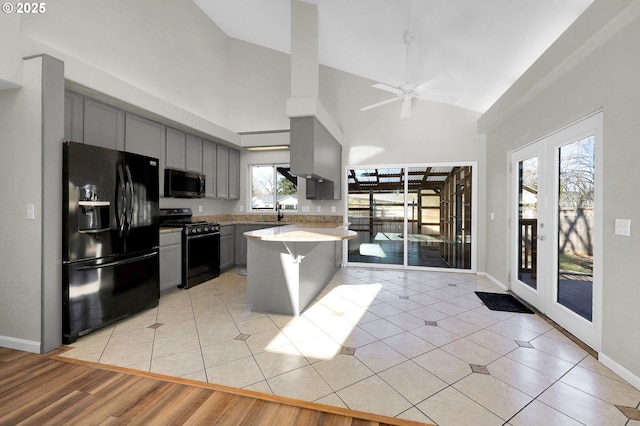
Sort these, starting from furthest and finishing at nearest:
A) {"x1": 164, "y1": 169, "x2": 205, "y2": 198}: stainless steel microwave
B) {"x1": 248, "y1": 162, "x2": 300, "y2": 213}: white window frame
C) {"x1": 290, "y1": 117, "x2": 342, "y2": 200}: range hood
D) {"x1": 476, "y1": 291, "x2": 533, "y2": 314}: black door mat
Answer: {"x1": 248, "y1": 162, "x2": 300, "y2": 213}: white window frame
{"x1": 164, "y1": 169, "x2": 205, "y2": 198}: stainless steel microwave
{"x1": 290, "y1": 117, "x2": 342, "y2": 200}: range hood
{"x1": 476, "y1": 291, "x2": 533, "y2": 314}: black door mat

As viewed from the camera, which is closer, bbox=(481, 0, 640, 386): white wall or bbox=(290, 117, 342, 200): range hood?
bbox=(481, 0, 640, 386): white wall

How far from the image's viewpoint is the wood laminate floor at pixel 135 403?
5.04ft

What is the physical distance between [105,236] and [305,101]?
2.58 metres

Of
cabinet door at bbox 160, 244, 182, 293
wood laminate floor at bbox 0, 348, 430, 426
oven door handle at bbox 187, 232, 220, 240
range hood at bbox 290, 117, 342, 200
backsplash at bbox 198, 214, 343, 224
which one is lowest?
wood laminate floor at bbox 0, 348, 430, 426

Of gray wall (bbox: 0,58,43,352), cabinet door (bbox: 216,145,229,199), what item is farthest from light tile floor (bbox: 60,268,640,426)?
cabinet door (bbox: 216,145,229,199)

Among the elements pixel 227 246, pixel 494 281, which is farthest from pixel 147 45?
pixel 494 281

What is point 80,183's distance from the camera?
7.89 ft

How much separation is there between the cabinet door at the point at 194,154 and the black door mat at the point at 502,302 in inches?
187

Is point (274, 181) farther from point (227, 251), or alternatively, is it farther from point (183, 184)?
point (183, 184)

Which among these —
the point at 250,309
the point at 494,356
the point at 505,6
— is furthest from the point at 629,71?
the point at 250,309

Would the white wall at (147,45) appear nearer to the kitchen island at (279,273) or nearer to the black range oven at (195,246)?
the black range oven at (195,246)

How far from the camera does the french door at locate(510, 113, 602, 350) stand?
2.33 metres

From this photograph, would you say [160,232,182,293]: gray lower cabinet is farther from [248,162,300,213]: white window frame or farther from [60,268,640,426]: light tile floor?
[248,162,300,213]: white window frame

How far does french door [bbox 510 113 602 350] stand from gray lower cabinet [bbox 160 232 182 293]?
4.54m
